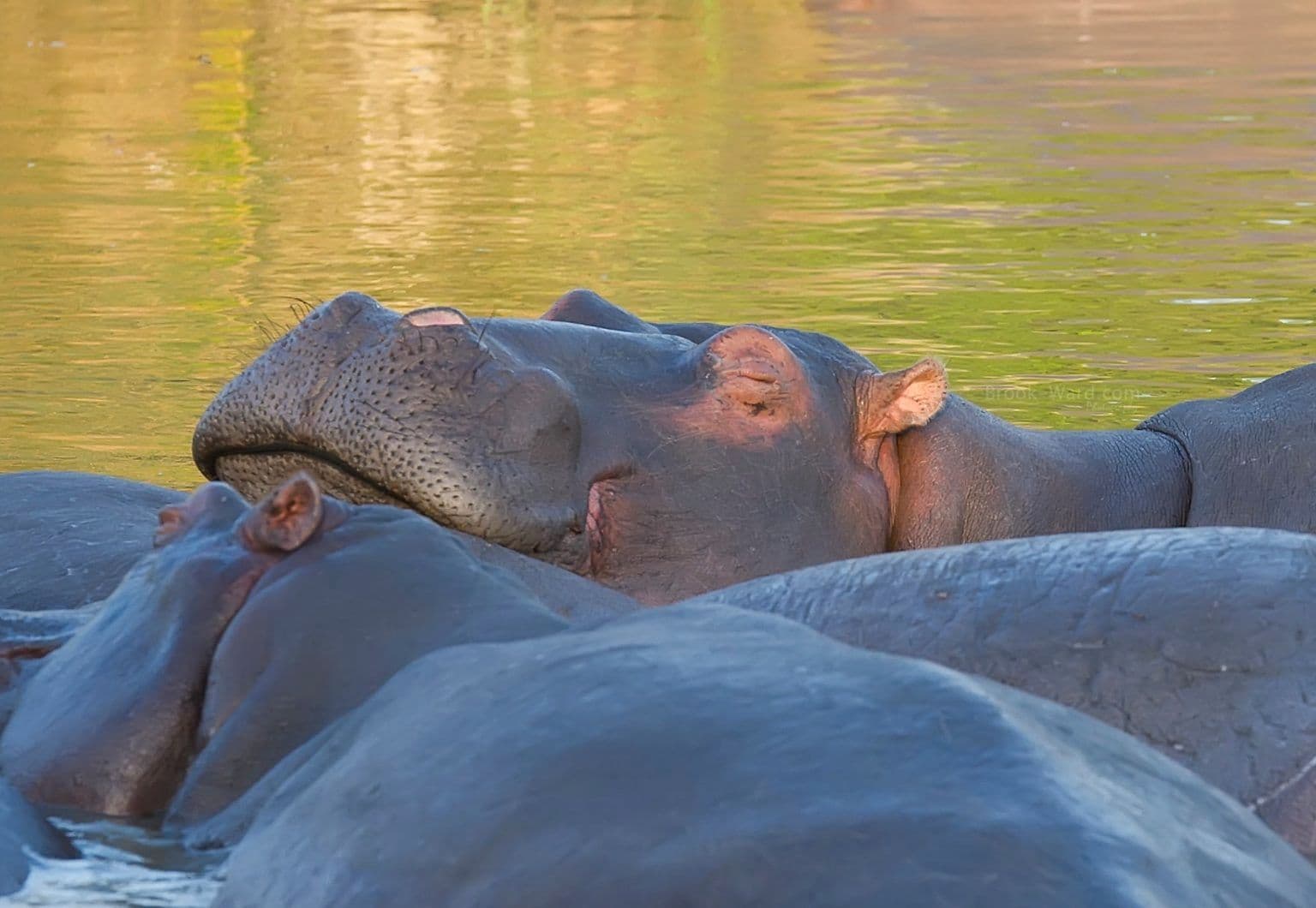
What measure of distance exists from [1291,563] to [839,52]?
25879mm

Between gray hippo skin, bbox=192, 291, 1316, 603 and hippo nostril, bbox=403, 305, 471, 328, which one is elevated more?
hippo nostril, bbox=403, 305, 471, 328

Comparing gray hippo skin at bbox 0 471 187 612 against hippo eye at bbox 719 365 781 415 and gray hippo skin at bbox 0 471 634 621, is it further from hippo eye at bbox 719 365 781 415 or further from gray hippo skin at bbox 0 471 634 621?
hippo eye at bbox 719 365 781 415

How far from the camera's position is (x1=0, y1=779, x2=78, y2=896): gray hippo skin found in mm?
2498

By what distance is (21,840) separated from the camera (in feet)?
8.36

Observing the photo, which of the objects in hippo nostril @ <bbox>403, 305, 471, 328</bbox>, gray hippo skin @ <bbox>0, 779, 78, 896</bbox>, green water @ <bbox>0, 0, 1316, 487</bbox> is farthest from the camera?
green water @ <bbox>0, 0, 1316, 487</bbox>

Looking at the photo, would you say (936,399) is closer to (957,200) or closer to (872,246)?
(872,246)

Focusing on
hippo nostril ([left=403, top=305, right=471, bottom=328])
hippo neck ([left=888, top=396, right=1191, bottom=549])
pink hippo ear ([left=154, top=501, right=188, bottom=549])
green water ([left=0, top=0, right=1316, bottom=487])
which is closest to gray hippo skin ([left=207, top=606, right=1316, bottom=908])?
pink hippo ear ([left=154, top=501, right=188, bottom=549])

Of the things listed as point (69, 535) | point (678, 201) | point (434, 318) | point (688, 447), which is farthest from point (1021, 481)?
point (678, 201)

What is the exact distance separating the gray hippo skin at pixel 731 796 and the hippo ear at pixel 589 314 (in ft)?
8.72

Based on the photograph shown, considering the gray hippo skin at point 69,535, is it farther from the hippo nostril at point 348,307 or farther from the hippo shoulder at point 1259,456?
the hippo shoulder at point 1259,456

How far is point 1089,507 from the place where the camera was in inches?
202

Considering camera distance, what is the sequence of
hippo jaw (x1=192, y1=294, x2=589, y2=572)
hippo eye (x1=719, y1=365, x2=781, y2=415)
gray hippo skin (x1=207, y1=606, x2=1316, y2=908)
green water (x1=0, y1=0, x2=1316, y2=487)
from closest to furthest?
gray hippo skin (x1=207, y1=606, x2=1316, y2=908) < hippo jaw (x1=192, y1=294, x2=589, y2=572) < hippo eye (x1=719, y1=365, x2=781, y2=415) < green water (x1=0, y1=0, x2=1316, y2=487)

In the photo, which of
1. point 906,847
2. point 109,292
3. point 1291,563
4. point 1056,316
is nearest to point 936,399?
point 1291,563

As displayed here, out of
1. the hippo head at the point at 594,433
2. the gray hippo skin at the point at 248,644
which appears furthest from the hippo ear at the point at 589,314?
the gray hippo skin at the point at 248,644
